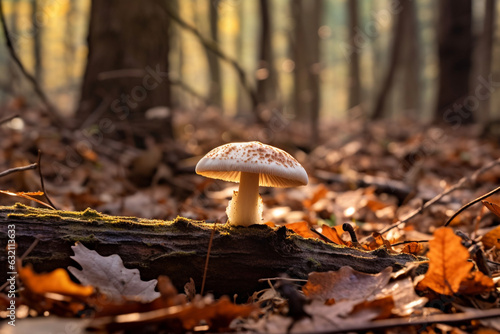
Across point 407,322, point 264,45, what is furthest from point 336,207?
point 264,45

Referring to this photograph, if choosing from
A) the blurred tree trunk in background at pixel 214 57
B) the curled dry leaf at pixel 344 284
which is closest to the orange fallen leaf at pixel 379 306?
the curled dry leaf at pixel 344 284

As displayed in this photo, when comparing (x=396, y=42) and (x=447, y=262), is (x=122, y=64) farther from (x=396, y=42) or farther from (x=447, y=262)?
(x=396, y=42)

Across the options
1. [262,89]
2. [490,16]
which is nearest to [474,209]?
[262,89]

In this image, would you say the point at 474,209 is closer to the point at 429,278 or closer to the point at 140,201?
the point at 429,278

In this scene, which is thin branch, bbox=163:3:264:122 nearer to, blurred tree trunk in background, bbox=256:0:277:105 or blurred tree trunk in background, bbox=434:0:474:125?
blurred tree trunk in background, bbox=256:0:277:105

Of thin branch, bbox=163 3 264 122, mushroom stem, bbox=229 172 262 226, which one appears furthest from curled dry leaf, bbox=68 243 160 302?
thin branch, bbox=163 3 264 122

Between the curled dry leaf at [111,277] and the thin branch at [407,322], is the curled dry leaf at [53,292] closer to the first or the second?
the curled dry leaf at [111,277]

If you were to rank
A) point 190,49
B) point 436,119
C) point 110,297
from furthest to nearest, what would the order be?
1. point 190,49
2. point 436,119
3. point 110,297
